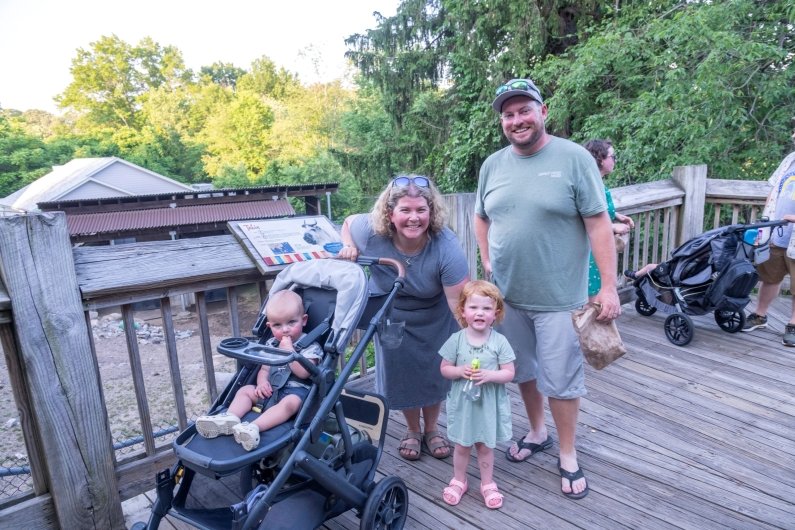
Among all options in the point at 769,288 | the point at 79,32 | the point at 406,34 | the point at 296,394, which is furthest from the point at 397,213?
the point at 79,32

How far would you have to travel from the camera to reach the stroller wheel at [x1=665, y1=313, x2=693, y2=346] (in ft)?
12.9

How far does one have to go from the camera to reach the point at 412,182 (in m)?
2.29

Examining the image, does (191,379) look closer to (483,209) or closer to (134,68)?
(483,209)

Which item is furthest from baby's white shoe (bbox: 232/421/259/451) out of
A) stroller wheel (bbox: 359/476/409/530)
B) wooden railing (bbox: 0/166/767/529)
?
wooden railing (bbox: 0/166/767/529)

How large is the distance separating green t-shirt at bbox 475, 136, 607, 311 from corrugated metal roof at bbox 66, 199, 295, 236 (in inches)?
698

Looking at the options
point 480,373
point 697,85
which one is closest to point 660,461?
point 480,373

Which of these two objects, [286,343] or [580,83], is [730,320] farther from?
[580,83]

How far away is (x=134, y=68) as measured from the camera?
5703cm

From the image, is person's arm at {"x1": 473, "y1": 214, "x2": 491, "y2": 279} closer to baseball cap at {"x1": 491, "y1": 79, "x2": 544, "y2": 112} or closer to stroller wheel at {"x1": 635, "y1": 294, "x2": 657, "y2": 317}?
baseball cap at {"x1": 491, "y1": 79, "x2": 544, "y2": 112}

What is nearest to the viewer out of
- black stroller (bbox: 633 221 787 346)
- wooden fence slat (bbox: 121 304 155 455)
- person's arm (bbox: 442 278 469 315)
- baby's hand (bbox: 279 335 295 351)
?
baby's hand (bbox: 279 335 295 351)

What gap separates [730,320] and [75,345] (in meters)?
4.57

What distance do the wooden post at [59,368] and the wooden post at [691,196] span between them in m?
4.96

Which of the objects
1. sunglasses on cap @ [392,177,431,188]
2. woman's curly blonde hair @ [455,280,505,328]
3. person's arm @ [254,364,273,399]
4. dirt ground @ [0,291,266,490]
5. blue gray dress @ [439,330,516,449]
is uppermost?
sunglasses on cap @ [392,177,431,188]

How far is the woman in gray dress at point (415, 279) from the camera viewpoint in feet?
7.49
